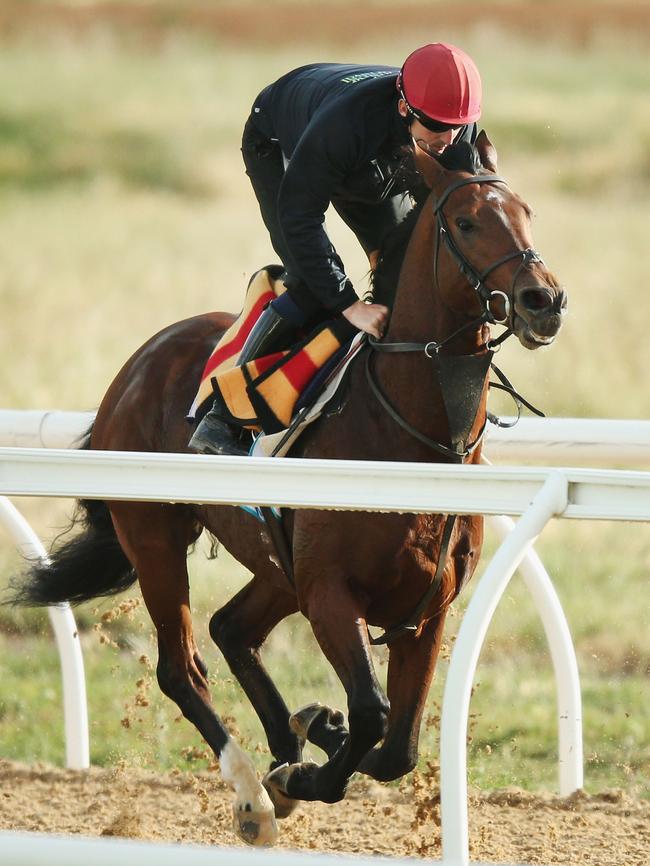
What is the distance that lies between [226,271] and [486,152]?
40.0 feet

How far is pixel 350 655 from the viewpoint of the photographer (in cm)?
344

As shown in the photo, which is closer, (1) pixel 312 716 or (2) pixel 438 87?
(2) pixel 438 87

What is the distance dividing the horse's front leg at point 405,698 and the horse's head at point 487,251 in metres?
0.84

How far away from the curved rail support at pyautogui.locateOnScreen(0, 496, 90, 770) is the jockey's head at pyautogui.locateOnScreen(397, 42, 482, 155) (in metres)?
1.77

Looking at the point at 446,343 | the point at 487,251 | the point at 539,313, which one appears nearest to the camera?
the point at 539,313

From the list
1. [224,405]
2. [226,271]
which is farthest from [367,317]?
[226,271]

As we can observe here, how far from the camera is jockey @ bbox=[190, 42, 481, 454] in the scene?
11.2 ft

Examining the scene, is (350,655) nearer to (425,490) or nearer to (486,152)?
(425,490)

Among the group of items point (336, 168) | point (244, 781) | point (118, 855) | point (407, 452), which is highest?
point (336, 168)

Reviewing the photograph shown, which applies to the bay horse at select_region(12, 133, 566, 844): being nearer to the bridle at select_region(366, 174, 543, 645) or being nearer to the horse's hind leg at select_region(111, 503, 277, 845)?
the bridle at select_region(366, 174, 543, 645)

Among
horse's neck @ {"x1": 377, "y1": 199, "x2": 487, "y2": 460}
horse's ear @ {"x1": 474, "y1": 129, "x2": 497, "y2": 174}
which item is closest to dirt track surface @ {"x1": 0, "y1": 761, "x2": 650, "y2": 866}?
horse's neck @ {"x1": 377, "y1": 199, "x2": 487, "y2": 460}

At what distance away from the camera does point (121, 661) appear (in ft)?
20.7

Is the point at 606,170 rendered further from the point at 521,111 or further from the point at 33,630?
the point at 33,630

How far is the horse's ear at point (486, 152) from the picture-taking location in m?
3.53
